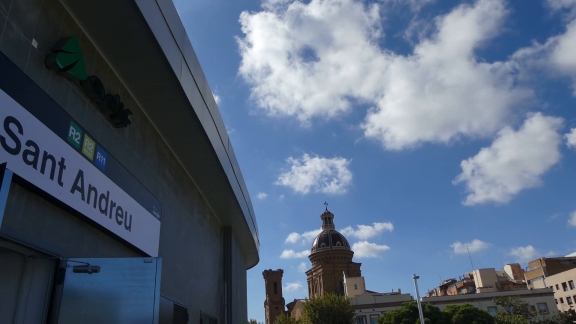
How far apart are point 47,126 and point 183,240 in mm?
5904

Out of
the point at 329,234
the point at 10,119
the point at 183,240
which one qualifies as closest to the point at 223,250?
the point at 183,240

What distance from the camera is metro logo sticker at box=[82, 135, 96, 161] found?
20.5 ft

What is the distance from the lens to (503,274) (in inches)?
2977

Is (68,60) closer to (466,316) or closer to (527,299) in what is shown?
(466,316)

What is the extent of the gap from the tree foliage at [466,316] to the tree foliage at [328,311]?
10841mm

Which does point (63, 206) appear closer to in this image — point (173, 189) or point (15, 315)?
point (15, 315)

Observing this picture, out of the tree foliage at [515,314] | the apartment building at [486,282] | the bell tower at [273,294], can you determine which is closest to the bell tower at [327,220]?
the bell tower at [273,294]

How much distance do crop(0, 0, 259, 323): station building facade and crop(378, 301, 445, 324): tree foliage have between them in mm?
36718

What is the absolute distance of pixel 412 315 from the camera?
140 feet

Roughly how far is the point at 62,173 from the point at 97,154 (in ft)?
3.34

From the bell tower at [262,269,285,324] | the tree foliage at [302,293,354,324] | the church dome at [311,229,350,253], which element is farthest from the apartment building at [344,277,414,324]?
the bell tower at [262,269,285,324]

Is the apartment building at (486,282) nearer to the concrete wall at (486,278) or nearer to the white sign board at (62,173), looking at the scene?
the concrete wall at (486,278)

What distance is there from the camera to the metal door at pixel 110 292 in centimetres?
500

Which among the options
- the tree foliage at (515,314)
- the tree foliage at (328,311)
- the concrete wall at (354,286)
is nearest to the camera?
the tree foliage at (328,311)
